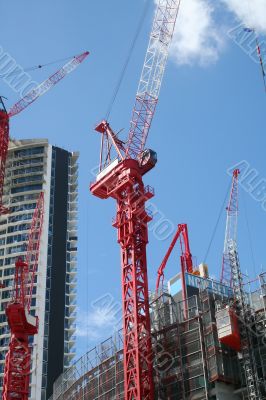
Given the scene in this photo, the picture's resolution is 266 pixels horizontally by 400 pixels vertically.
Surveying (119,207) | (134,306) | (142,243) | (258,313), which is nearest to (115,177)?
(119,207)

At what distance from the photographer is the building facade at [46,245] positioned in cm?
14175

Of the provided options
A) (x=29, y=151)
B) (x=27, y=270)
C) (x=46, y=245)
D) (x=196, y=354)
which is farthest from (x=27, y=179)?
(x=196, y=354)

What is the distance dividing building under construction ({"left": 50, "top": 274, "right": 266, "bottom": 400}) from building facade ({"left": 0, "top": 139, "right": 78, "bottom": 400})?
70.6 meters

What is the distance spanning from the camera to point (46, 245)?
6171 inches

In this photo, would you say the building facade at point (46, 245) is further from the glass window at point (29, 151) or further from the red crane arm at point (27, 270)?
the red crane arm at point (27, 270)

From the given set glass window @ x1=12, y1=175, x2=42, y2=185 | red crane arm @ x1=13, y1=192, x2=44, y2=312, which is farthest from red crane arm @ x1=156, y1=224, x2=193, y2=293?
glass window @ x1=12, y1=175, x2=42, y2=185

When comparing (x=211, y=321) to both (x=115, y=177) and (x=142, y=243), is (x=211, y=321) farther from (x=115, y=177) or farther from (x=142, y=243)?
(x=115, y=177)

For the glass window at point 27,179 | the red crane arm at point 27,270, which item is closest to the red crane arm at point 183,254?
the red crane arm at point 27,270

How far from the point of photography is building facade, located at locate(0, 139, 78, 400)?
142 meters

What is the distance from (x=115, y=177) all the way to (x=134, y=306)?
1549 cm

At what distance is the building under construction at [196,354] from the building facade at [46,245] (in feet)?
232

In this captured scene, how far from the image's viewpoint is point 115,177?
73000 millimetres

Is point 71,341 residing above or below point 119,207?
above

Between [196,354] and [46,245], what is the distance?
322 ft
